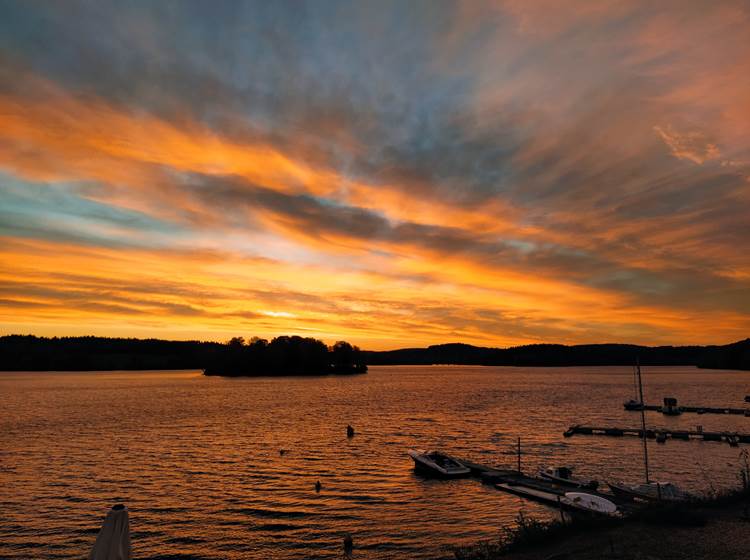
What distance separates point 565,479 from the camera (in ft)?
143

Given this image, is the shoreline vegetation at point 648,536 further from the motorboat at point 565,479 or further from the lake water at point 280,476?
the motorboat at point 565,479

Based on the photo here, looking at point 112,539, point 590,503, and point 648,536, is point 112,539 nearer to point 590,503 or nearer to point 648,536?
point 648,536

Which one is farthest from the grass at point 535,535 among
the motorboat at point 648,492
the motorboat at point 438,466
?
the motorboat at point 438,466

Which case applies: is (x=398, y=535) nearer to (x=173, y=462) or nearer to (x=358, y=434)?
(x=173, y=462)

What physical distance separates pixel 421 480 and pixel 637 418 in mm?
74598

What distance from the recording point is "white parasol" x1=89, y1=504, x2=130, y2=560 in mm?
15641

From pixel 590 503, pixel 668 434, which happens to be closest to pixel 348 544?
pixel 590 503

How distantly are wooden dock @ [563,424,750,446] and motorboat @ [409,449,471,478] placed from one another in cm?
3327

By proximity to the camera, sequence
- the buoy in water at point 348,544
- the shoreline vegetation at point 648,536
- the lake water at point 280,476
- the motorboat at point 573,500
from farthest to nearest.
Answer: the motorboat at point 573,500 < the lake water at point 280,476 < the buoy in water at point 348,544 < the shoreline vegetation at point 648,536

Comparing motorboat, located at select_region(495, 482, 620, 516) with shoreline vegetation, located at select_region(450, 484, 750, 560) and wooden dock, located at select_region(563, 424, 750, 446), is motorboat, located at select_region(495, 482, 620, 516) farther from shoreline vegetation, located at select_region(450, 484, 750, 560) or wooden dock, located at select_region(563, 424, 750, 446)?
wooden dock, located at select_region(563, 424, 750, 446)

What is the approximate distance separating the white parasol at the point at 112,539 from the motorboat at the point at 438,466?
35409mm

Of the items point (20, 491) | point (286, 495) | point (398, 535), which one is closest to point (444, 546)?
point (398, 535)

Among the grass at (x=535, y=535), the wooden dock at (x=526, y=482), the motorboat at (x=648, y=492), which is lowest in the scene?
the wooden dock at (x=526, y=482)

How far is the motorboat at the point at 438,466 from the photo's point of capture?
46781 mm
